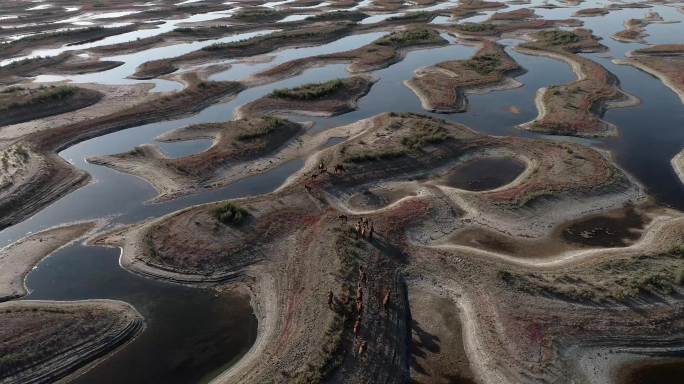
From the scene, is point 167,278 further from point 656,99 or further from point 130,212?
point 656,99

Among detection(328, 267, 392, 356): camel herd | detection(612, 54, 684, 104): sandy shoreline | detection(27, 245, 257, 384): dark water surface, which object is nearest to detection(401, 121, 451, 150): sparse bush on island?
detection(328, 267, 392, 356): camel herd

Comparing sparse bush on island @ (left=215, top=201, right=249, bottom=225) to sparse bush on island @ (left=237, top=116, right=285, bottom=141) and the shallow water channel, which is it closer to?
the shallow water channel

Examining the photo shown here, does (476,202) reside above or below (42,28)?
below

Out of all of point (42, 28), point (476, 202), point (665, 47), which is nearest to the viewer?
point (476, 202)

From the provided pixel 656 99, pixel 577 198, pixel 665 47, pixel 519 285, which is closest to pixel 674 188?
pixel 577 198

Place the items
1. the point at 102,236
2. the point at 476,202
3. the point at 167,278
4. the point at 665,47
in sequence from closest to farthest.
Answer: the point at 167,278 < the point at 102,236 < the point at 476,202 < the point at 665,47

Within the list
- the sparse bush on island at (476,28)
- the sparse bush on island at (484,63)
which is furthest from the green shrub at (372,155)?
the sparse bush on island at (476,28)

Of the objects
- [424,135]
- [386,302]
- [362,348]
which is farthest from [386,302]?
[424,135]
